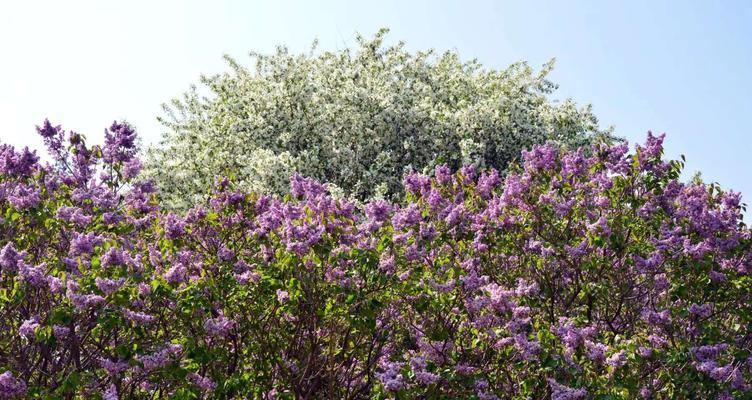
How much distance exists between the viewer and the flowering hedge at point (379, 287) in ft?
23.5

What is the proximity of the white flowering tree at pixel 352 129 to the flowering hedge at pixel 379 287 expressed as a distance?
1159cm

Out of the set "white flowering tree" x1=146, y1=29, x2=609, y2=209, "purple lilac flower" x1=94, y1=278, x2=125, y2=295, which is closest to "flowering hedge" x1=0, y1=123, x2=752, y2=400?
"purple lilac flower" x1=94, y1=278, x2=125, y2=295

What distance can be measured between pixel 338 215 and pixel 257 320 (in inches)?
52.2

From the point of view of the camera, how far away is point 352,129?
2292 cm

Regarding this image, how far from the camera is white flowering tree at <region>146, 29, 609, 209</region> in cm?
2258

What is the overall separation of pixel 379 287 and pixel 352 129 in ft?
50.1

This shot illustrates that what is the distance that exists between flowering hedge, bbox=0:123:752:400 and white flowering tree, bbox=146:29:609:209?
11.6 metres

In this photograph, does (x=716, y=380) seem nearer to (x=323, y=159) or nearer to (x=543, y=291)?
(x=543, y=291)

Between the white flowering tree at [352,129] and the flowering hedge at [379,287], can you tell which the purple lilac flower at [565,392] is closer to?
the flowering hedge at [379,287]

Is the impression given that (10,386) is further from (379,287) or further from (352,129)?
(352,129)

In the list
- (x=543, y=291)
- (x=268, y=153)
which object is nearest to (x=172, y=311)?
(x=543, y=291)

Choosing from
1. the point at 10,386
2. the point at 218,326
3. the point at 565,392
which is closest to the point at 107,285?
the point at 10,386

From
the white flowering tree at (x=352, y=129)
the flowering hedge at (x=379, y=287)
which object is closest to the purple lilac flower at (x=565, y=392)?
the flowering hedge at (x=379, y=287)

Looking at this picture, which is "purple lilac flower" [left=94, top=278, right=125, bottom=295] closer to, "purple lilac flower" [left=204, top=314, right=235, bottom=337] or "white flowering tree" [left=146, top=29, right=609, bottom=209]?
"purple lilac flower" [left=204, top=314, right=235, bottom=337]
